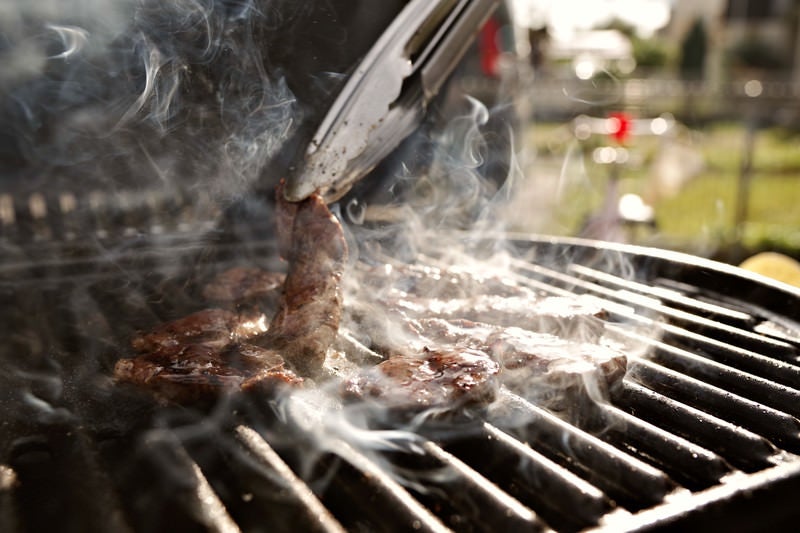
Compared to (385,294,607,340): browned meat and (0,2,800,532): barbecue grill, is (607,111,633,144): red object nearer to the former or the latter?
(0,2,800,532): barbecue grill

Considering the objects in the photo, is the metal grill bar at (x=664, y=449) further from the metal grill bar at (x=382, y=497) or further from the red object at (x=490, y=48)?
the red object at (x=490, y=48)

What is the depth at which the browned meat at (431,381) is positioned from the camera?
2025 millimetres

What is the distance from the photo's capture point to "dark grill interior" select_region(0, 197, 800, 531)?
5.12ft

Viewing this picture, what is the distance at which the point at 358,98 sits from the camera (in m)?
2.68

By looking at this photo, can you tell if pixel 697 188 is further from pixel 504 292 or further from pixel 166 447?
pixel 166 447

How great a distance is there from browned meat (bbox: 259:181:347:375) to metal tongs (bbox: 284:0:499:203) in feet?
0.39

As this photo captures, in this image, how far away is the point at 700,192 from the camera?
11.2 m

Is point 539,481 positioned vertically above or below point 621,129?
below

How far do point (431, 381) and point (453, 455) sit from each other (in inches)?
11.5

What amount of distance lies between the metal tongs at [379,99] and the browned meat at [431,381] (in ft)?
2.88

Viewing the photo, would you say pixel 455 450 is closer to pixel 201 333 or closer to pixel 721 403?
pixel 721 403

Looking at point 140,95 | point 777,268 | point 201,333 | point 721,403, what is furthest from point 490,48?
point 721,403

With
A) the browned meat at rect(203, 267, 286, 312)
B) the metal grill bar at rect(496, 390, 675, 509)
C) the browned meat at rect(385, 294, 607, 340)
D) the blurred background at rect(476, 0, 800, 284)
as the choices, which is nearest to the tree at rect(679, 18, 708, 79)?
the blurred background at rect(476, 0, 800, 284)

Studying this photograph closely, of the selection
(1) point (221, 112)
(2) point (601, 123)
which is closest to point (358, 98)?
(1) point (221, 112)
